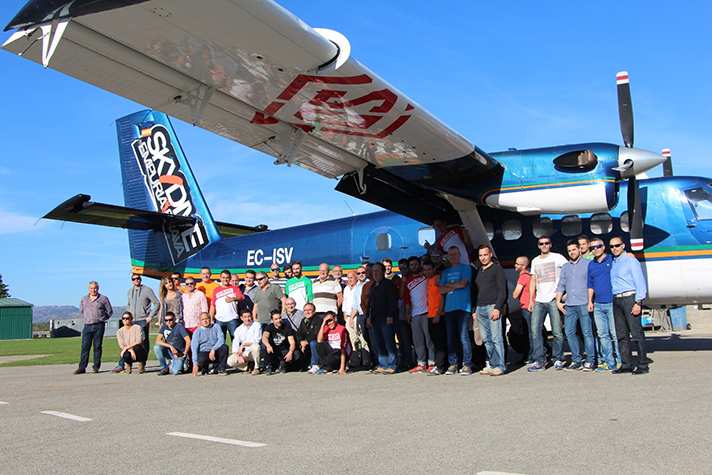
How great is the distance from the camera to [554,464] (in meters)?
3.15

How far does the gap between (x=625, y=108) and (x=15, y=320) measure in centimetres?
4808

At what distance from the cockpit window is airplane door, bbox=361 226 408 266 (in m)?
5.15

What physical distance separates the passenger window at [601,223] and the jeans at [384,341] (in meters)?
4.08

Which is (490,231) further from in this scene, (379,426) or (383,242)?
(379,426)

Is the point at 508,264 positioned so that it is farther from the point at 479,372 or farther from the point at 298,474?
the point at 298,474

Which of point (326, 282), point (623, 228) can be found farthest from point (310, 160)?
point (623, 228)

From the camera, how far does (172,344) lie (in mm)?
9711

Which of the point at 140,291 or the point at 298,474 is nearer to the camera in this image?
the point at 298,474

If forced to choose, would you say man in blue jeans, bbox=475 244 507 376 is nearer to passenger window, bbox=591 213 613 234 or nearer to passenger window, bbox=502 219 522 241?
passenger window, bbox=502 219 522 241

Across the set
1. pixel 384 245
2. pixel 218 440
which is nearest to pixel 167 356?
pixel 384 245

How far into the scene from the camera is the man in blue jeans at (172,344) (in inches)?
378

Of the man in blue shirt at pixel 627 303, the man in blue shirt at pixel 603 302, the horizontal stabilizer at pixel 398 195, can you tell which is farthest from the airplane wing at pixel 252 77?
the man in blue shirt at pixel 627 303

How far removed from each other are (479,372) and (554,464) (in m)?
5.05

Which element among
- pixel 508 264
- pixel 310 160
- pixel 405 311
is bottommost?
pixel 405 311
